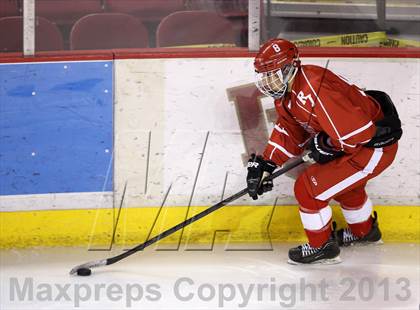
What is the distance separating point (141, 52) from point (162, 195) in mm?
734

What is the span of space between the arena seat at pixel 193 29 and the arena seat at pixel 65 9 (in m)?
0.52

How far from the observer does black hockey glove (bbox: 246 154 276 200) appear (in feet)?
12.6

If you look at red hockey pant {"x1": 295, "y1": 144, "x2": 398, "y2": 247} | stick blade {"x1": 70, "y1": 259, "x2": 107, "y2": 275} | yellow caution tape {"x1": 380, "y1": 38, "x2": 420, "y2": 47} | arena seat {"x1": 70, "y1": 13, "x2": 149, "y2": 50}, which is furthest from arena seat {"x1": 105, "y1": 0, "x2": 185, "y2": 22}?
stick blade {"x1": 70, "y1": 259, "x2": 107, "y2": 275}

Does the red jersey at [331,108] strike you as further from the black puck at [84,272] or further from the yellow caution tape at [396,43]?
the black puck at [84,272]

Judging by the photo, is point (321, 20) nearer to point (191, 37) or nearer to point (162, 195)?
point (191, 37)

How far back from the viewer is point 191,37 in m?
4.43

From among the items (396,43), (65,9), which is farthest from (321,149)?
(65,9)

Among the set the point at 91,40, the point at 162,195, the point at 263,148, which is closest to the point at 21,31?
the point at 91,40

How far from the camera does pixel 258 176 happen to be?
12.7 ft

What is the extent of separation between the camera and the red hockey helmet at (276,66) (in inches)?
144

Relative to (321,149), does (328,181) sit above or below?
below

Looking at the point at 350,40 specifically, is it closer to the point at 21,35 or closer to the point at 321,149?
the point at 321,149

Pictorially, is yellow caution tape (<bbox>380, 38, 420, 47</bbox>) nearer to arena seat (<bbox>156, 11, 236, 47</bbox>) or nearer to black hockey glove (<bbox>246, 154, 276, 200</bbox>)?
arena seat (<bbox>156, 11, 236, 47</bbox>)

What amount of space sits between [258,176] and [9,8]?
63.6 inches
